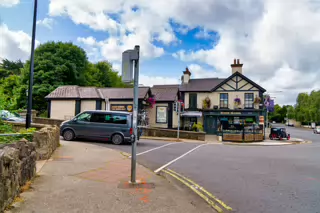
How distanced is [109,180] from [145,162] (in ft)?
10.6

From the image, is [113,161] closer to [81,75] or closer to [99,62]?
[81,75]

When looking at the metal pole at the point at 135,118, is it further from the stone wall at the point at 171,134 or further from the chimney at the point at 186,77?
the chimney at the point at 186,77

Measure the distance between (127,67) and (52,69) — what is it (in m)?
35.2

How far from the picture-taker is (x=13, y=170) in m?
4.35

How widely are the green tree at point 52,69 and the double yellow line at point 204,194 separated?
32851 mm

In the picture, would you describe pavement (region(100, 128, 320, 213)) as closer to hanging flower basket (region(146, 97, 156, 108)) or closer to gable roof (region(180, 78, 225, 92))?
hanging flower basket (region(146, 97, 156, 108))

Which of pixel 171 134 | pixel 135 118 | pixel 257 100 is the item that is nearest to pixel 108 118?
pixel 135 118

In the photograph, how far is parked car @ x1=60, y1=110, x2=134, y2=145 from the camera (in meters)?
14.2

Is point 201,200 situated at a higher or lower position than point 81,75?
lower

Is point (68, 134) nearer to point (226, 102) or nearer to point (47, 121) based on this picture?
point (47, 121)

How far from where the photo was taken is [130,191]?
5.54 meters

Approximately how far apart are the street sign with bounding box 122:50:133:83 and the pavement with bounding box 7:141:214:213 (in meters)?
2.66

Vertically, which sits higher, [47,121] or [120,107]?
[120,107]

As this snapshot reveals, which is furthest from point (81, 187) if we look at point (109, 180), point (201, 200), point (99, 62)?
point (99, 62)
